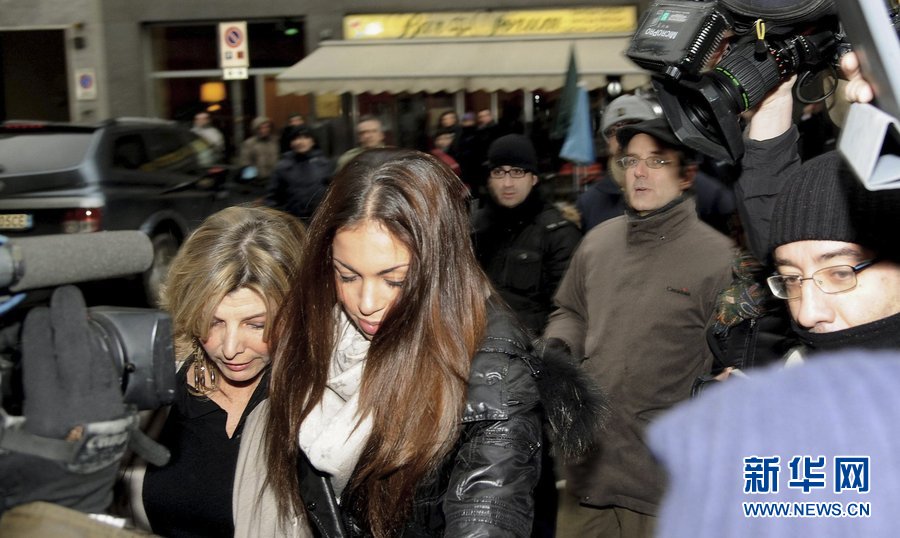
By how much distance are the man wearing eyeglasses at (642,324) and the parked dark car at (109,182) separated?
5.82 meters

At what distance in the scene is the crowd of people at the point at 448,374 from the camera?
107 centimetres

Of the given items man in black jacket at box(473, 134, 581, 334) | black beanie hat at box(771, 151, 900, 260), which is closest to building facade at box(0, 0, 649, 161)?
man in black jacket at box(473, 134, 581, 334)

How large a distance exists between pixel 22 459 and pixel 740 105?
190 cm

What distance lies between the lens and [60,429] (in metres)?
1.24

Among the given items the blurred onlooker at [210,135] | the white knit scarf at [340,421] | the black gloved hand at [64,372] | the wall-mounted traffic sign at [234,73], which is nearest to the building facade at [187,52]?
the wall-mounted traffic sign at [234,73]

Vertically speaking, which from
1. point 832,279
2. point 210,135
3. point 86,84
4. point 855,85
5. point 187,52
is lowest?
point 210,135

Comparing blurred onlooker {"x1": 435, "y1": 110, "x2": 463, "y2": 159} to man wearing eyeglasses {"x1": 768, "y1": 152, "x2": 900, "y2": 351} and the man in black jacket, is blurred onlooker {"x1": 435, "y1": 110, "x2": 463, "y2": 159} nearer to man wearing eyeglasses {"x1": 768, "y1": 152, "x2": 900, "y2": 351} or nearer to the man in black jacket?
the man in black jacket

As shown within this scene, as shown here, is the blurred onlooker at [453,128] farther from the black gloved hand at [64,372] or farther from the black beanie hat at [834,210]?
the black gloved hand at [64,372]

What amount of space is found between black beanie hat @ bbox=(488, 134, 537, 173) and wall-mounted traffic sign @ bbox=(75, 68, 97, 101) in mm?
12575

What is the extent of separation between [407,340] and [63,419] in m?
1.04

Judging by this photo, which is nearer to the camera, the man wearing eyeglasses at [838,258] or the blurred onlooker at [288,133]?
the man wearing eyeglasses at [838,258]

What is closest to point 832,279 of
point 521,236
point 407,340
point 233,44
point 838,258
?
point 838,258

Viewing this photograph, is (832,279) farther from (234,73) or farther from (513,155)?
(234,73)

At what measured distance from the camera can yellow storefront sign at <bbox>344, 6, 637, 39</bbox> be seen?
14523 millimetres
